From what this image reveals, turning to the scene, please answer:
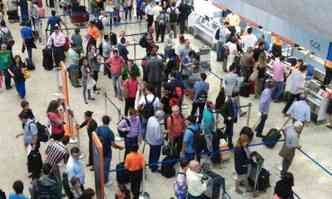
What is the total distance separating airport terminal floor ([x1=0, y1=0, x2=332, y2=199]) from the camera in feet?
33.6

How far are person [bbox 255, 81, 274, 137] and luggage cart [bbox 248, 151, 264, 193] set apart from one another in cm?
215

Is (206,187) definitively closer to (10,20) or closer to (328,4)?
(328,4)

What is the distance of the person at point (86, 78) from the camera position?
42.2 feet

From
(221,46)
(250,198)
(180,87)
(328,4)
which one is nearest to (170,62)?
(180,87)

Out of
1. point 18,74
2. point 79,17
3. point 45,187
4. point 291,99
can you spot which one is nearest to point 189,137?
point 45,187

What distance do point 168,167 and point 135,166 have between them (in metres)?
1.70

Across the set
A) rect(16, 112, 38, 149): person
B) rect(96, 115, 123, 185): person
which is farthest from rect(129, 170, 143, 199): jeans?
rect(16, 112, 38, 149): person

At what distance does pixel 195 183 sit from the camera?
8102mm

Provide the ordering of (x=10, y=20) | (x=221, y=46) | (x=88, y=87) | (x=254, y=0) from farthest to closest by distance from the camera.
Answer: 1. (x=10, y=20)
2. (x=221, y=46)
3. (x=88, y=87)
4. (x=254, y=0)

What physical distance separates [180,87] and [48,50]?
5.02m

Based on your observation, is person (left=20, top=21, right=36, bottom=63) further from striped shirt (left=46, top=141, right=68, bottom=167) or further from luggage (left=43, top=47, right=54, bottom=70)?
striped shirt (left=46, top=141, right=68, bottom=167)

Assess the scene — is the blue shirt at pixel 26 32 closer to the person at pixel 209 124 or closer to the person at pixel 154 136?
the person at pixel 154 136

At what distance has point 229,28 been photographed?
54.6ft

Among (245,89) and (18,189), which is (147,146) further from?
(18,189)
